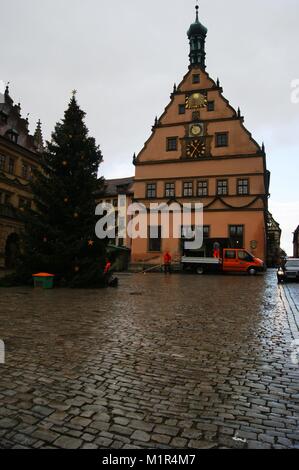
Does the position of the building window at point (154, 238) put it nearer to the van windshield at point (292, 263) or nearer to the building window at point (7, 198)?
the van windshield at point (292, 263)

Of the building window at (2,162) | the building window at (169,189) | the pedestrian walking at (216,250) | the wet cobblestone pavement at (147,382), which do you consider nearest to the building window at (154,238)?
the building window at (169,189)

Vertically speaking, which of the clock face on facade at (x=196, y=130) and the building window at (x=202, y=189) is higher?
the clock face on facade at (x=196, y=130)

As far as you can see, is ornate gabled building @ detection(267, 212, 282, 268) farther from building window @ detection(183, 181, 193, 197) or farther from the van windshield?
the van windshield

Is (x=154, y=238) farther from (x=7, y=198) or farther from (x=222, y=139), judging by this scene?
(x=7, y=198)

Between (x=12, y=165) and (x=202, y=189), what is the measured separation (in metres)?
21.4

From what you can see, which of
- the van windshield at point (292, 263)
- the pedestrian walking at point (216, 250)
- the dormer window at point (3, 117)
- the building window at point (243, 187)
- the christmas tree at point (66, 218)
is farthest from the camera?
the dormer window at point (3, 117)

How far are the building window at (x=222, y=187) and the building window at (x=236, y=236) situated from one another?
3531 millimetres

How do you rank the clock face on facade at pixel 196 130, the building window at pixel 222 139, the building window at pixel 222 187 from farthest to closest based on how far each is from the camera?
the clock face on facade at pixel 196 130, the building window at pixel 222 139, the building window at pixel 222 187

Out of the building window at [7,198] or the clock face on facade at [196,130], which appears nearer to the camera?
the clock face on facade at [196,130]

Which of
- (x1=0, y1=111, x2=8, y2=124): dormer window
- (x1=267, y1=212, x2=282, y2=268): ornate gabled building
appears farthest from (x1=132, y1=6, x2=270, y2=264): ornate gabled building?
(x1=0, y1=111, x2=8, y2=124): dormer window

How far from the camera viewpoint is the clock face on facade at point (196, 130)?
123 ft

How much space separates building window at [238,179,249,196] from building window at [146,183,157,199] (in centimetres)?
898

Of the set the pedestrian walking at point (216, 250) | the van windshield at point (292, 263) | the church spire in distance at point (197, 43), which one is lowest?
the van windshield at point (292, 263)

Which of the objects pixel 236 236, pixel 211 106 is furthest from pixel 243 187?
pixel 211 106
